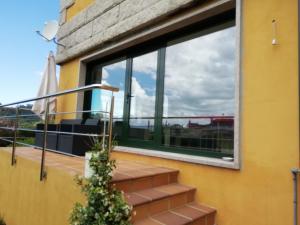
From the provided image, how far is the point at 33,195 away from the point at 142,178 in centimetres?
140

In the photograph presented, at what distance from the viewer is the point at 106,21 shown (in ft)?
15.1

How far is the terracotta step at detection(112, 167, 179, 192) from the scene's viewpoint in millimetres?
2406

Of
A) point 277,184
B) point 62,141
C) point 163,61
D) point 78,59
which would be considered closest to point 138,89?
point 163,61

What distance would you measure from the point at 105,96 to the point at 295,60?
3.59 meters

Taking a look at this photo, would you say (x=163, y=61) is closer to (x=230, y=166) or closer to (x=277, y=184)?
(x=230, y=166)

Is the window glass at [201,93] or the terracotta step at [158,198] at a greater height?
the window glass at [201,93]

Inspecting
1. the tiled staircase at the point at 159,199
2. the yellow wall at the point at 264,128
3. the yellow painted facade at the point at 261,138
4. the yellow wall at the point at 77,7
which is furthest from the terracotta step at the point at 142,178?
the yellow wall at the point at 77,7

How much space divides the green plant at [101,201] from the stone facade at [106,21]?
226 cm

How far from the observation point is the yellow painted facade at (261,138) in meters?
2.22

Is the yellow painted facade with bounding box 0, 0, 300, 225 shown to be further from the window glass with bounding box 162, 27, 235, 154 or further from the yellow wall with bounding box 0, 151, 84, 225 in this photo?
the window glass with bounding box 162, 27, 235, 154

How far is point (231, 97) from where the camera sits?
3.04 meters

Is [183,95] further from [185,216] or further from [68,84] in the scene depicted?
[68,84]

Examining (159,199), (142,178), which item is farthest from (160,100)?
(159,199)

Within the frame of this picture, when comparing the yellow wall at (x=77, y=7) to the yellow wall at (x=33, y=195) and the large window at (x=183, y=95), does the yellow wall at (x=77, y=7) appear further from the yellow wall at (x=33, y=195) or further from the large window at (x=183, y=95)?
the yellow wall at (x=33, y=195)
